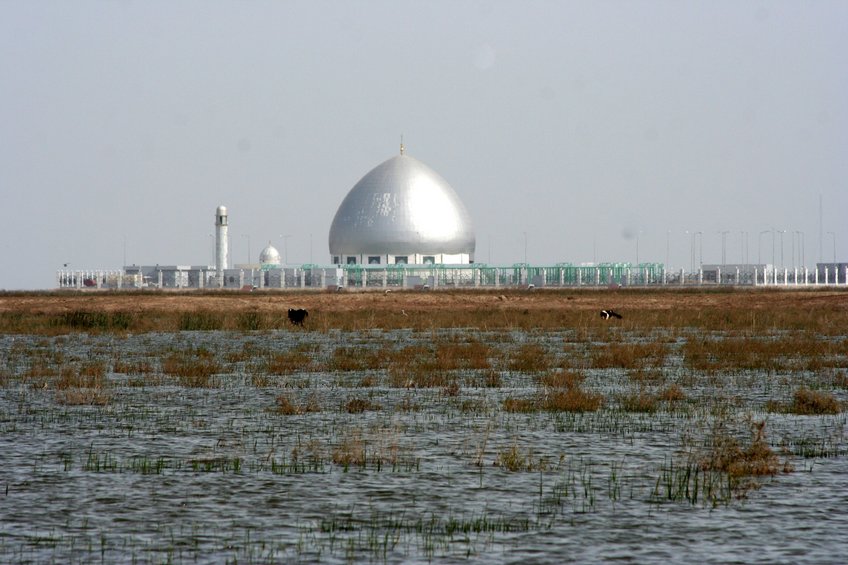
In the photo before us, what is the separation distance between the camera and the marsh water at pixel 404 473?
11633 mm

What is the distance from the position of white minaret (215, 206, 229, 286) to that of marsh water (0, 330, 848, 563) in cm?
14563

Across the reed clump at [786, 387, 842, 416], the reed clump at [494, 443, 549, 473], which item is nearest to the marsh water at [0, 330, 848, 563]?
the reed clump at [494, 443, 549, 473]

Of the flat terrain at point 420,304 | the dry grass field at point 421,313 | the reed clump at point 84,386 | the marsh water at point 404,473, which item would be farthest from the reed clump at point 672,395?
the flat terrain at point 420,304

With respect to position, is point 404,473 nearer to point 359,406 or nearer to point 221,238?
point 359,406

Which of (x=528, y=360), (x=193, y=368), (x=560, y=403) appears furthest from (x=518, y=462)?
(x=528, y=360)

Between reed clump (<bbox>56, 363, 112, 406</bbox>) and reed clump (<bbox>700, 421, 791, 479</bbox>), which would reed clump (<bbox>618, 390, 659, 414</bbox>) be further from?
reed clump (<bbox>56, 363, 112, 406</bbox>)

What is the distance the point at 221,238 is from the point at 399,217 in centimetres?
2567

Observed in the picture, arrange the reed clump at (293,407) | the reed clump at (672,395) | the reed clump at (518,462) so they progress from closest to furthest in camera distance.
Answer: the reed clump at (518,462)
the reed clump at (293,407)
the reed clump at (672,395)

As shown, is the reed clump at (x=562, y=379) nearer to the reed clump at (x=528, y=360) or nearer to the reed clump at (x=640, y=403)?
the reed clump at (x=528, y=360)

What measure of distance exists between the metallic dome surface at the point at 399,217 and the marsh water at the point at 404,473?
144 m

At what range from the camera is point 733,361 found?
30.9 m

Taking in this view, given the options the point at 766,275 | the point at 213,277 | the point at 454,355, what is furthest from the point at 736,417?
the point at 213,277

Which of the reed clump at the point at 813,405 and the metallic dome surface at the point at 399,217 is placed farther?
the metallic dome surface at the point at 399,217

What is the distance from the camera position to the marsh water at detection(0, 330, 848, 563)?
11.6m
